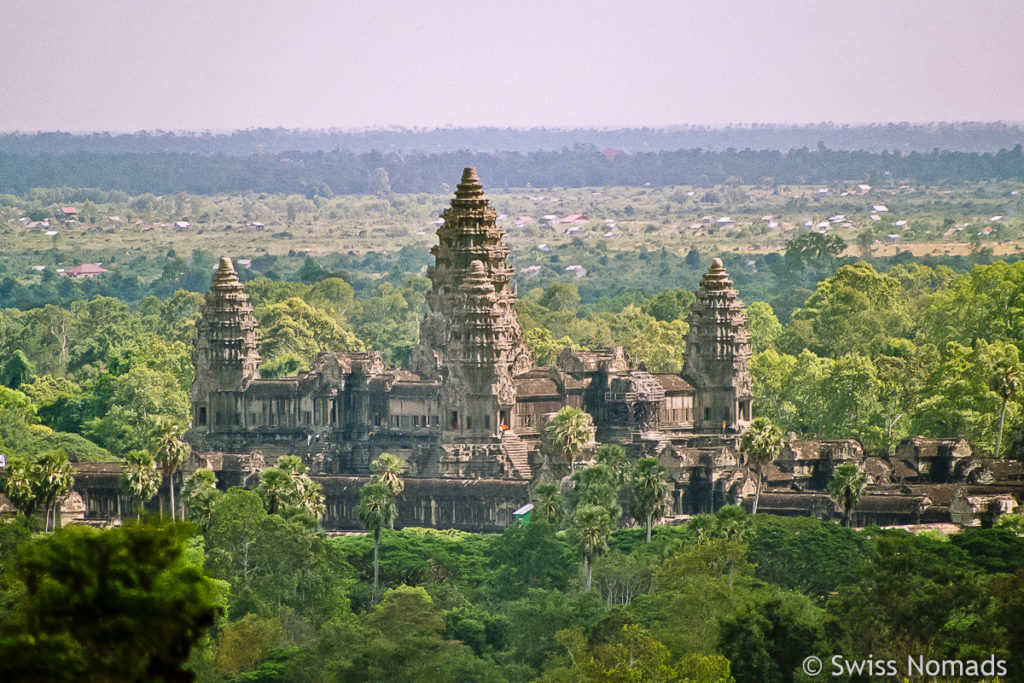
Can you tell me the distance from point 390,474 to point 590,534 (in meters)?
15.8

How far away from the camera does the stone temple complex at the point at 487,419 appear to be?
121750 mm

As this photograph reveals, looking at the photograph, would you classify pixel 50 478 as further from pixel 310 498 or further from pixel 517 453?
pixel 517 453

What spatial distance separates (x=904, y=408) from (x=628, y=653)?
204 feet

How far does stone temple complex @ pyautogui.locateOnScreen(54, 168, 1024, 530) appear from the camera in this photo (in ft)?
399

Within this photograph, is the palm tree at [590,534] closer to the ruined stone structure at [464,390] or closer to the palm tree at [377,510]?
the palm tree at [377,510]

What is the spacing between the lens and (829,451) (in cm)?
12681

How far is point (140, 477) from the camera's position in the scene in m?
116

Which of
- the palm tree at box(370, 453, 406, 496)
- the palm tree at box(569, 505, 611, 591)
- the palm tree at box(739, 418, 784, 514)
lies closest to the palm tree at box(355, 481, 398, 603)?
the palm tree at box(370, 453, 406, 496)

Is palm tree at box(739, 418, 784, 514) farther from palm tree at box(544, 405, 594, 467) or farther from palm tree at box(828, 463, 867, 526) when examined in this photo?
palm tree at box(544, 405, 594, 467)

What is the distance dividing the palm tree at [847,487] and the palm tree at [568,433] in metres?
10.5

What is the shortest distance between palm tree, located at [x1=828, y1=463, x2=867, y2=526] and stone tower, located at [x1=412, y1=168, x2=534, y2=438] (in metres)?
18.2

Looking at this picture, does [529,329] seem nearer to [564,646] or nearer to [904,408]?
[904,408]

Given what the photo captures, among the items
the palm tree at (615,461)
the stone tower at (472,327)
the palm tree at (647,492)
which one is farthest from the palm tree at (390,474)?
the palm tree at (647,492)

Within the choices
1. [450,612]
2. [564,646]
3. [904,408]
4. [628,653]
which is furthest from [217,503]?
[904,408]
